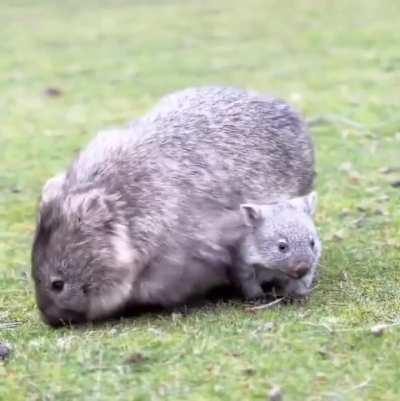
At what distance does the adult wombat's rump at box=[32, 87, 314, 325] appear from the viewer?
17.1ft

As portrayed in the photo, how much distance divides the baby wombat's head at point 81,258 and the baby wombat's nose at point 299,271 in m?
0.80

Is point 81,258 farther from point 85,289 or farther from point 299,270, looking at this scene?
point 299,270

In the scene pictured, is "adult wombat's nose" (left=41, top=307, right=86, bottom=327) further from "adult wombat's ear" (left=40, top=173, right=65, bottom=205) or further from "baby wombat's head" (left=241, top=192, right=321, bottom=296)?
"baby wombat's head" (left=241, top=192, right=321, bottom=296)

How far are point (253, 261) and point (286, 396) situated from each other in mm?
1385

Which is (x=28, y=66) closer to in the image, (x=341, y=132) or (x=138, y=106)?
(x=138, y=106)

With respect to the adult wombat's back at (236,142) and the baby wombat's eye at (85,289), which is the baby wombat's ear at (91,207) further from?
the adult wombat's back at (236,142)

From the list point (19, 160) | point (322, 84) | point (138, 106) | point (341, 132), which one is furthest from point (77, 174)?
point (322, 84)

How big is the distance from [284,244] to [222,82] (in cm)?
719

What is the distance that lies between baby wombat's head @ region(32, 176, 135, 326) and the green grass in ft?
0.51

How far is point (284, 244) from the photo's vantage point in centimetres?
551

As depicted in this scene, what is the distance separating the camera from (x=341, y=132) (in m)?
9.84

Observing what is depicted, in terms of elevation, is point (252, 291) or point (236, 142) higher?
point (236, 142)

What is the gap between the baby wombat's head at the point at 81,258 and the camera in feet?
17.0

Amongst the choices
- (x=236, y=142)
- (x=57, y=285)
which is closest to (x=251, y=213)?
(x=236, y=142)
